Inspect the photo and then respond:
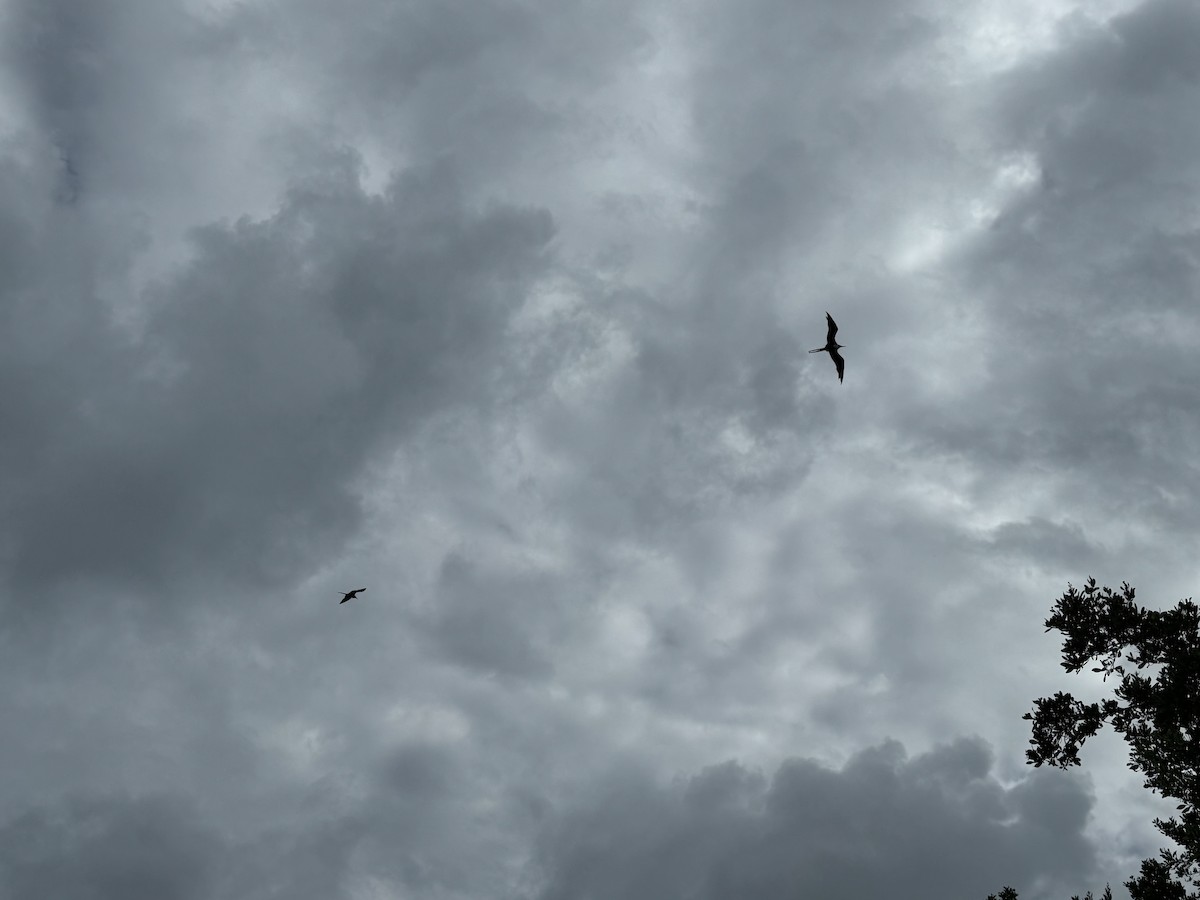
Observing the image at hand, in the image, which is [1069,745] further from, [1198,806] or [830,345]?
[830,345]

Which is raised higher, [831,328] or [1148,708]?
[831,328]

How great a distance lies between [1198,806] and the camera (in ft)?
87.5

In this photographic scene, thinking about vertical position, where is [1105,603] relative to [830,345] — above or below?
below

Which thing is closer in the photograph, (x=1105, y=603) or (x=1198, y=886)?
(x=1198, y=886)

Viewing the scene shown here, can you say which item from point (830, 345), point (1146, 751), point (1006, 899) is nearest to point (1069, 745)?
point (1146, 751)

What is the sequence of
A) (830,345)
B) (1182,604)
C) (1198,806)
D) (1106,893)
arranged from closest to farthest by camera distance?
1. (1198,806)
2. (1182,604)
3. (1106,893)
4. (830,345)

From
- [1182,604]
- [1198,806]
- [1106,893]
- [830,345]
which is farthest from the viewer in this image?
[830,345]

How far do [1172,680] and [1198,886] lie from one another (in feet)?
19.3

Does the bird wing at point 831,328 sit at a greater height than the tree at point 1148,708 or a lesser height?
greater

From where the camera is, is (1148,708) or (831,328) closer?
(1148,708)

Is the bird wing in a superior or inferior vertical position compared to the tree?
superior

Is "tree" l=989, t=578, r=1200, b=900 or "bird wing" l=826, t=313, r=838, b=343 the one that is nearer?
"tree" l=989, t=578, r=1200, b=900

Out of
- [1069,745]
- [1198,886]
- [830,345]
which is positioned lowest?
[1198,886]

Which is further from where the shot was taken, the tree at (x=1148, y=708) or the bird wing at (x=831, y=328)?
the bird wing at (x=831, y=328)
